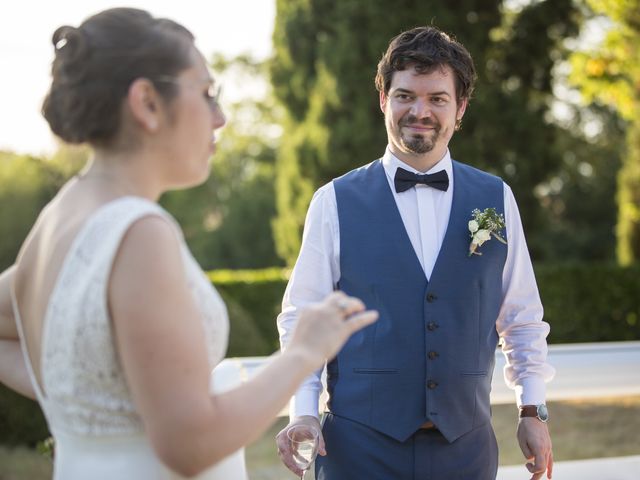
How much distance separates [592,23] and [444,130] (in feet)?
44.2

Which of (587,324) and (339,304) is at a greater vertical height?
(339,304)

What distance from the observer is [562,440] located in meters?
7.34

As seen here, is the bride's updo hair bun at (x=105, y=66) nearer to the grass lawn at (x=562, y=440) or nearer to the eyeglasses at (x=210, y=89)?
the eyeglasses at (x=210, y=89)

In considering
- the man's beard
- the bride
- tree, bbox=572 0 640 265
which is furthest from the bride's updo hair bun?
tree, bbox=572 0 640 265

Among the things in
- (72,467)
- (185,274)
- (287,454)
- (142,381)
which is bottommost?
(287,454)

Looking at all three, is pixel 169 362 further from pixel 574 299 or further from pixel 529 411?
pixel 574 299

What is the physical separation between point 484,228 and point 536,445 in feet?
2.26

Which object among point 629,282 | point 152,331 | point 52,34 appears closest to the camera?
point 152,331

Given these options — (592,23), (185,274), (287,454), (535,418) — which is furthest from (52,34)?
(592,23)

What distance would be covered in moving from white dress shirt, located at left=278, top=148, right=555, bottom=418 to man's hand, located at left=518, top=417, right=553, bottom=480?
83 mm

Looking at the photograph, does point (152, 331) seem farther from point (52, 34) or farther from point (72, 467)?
point (52, 34)

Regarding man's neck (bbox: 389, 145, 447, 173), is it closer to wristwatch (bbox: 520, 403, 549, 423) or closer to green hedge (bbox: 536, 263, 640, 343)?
wristwatch (bbox: 520, 403, 549, 423)

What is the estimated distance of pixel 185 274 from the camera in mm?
1311

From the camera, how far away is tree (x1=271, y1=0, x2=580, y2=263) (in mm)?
11234
